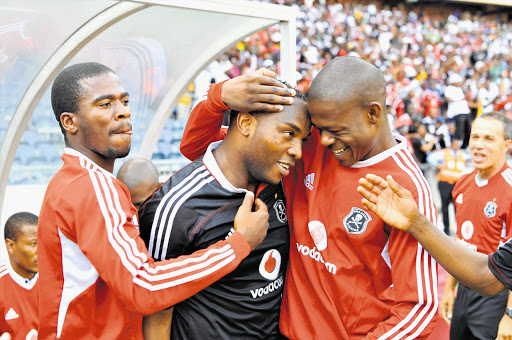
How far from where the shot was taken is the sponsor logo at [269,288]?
6.72ft

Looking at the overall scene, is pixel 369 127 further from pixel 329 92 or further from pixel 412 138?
pixel 412 138

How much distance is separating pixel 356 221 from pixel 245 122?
587mm

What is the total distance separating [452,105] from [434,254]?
506 inches

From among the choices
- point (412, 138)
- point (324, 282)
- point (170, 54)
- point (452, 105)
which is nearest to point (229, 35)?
point (170, 54)

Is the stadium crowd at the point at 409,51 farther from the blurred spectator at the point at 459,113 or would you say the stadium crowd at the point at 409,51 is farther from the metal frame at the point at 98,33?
the metal frame at the point at 98,33

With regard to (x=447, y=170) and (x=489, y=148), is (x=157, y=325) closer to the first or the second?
(x=489, y=148)

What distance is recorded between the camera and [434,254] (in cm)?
184

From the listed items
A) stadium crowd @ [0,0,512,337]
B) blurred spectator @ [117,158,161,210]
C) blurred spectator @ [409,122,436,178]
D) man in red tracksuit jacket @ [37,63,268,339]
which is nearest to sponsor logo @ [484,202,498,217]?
blurred spectator @ [117,158,161,210]

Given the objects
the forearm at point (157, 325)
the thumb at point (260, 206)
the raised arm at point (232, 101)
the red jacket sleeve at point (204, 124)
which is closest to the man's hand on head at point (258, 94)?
the raised arm at point (232, 101)

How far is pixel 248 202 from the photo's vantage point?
196cm

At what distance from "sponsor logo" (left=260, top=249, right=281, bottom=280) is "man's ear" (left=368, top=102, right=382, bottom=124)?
2.15ft

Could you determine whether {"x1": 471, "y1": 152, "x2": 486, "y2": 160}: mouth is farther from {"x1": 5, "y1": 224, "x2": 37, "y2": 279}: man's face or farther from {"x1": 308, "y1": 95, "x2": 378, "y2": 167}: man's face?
{"x1": 5, "y1": 224, "x2": 37, "y2": 279}: man's face

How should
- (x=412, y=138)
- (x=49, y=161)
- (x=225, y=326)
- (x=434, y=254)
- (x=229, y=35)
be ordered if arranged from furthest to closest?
(x=412, y=138), (x=49, y=161), (x=229, y=35), (x=225, y=326), (x=434, y=254)

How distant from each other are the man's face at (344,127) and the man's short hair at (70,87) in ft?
2.83
